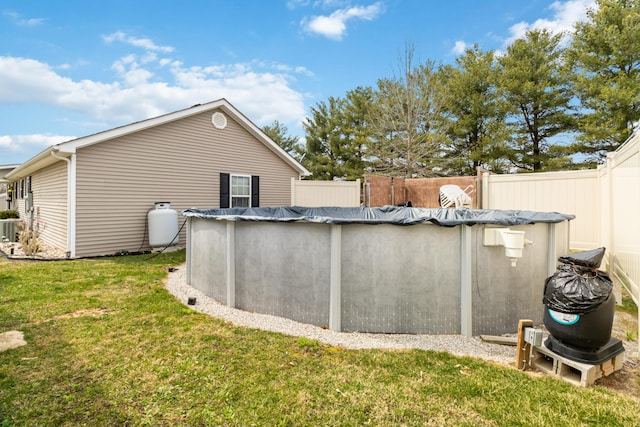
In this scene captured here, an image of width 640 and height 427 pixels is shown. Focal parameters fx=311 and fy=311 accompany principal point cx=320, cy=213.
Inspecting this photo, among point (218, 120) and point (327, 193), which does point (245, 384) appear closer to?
point (327, 193)

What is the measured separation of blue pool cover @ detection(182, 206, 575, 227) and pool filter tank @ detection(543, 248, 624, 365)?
2.68 feet

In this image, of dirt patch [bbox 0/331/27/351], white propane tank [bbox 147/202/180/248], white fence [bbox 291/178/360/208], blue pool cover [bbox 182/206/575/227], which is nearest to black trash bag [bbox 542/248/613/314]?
blue pool cover [bbox 182/206/575/227]

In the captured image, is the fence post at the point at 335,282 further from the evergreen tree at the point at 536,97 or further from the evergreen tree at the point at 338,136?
Result: the evergreen tree at the point at 338,136

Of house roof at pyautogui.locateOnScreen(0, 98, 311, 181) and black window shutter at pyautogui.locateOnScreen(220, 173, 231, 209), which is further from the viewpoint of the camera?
black window shutter at pyautogui.locateOnScreen(220, 173, 231, 209)

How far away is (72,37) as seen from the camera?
345 inches

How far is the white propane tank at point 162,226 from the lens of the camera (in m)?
7.66

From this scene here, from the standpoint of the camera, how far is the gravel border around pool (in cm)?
266

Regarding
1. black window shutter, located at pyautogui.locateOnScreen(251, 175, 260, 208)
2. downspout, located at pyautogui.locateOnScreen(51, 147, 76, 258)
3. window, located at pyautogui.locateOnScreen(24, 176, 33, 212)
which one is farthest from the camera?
window, located at pyautogui.locateOnScreen(24, 176, 33, 212)

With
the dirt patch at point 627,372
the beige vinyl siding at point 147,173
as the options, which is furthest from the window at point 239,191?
the dirt patch at point 627,372

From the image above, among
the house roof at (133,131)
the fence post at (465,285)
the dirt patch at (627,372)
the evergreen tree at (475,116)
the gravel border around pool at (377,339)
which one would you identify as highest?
the evergreen tree at (475,116)

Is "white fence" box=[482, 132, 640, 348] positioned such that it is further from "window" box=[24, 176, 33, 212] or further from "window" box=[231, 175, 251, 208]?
"window" box=[24, 176, 33, 212]

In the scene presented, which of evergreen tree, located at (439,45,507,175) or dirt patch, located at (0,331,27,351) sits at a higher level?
evergreen tree, located at (439,45,507,175)

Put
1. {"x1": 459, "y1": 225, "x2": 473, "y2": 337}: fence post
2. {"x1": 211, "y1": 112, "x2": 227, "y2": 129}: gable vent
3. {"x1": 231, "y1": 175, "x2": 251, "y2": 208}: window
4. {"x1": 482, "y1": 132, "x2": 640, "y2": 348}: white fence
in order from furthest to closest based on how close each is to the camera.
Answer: {"x1": 231, "y1": 175, "x2": 251, "y2": 208}: window < {"x1": 211, "y1": 112, "x2": 227, "y2": 129}: gable vent < {"x1": 482, "y1": 132, "x2": 640, "y2": 348}: white fence < {"x1": 459, "y1": 225, "x2": 473, "y2": 337}: fence post

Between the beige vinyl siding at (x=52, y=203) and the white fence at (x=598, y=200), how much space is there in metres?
10.0
